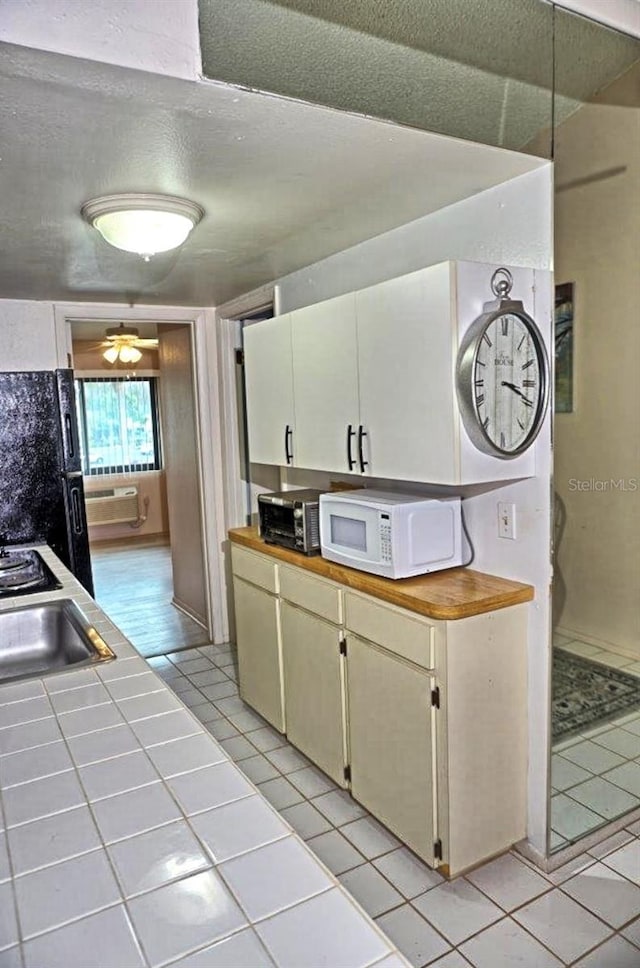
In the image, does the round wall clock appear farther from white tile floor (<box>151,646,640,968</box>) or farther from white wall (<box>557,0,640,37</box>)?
white tile floor (<box>151,646,640,968</box>)

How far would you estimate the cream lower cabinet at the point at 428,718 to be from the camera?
2039 millimetres

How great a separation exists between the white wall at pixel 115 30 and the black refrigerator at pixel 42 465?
253cm

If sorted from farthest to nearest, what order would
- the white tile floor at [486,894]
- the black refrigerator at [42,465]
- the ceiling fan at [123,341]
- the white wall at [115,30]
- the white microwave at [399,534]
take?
the ceiling fan at [123,341]
the black refrigerator at [42,465]
the white microwave at [399,534]
the white tile floor at [486,894]
the white wall at [115,30]

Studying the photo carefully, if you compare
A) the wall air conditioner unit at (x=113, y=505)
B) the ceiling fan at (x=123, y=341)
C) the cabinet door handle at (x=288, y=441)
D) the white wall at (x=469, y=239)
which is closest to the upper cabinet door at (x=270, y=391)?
the cabinet door handle at (x=288, y=441)

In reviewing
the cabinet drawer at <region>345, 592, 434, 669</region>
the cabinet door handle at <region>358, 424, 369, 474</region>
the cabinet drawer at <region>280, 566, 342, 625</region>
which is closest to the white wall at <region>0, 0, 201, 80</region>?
the cabinet door handle at <region>358, 424, 369, 474</region>

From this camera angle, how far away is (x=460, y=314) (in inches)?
76.7

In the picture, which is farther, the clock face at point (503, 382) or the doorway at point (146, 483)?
the doorway at point (146, 483)

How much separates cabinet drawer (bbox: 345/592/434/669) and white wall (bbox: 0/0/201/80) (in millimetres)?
1593

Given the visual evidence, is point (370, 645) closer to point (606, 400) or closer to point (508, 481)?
point (508, 481)

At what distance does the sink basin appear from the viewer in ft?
6.52

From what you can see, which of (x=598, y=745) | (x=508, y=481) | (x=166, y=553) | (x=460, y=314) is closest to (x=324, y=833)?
(x=598, y=745)

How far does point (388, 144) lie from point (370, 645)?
1586 millimetres

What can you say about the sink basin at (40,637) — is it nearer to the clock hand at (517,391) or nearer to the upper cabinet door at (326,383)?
the upper cabinet door at (326,383)

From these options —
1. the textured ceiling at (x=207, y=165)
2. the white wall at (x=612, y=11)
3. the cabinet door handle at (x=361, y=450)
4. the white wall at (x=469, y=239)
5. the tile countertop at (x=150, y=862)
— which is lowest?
the tile countertop at (x=150, y=862)
